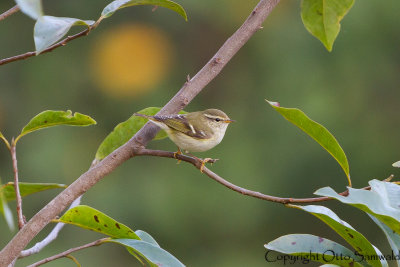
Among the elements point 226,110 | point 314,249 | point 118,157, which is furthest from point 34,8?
point 226,110

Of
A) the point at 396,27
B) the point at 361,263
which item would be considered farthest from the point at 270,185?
the point at 361,263

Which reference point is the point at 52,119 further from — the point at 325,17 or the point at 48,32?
the point at 325,17

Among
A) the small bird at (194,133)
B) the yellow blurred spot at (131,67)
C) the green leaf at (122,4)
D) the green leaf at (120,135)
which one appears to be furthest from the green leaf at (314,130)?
the yellow blurred spot at (131,67)

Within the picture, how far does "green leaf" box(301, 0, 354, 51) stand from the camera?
4.02ft

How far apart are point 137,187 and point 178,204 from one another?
357 mm

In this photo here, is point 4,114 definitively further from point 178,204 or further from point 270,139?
point 270,139

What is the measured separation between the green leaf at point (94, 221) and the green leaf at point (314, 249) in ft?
0.89

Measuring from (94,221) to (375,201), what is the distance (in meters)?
0.52

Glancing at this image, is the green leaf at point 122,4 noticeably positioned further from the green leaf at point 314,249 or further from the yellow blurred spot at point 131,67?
the yellow blurred spot at point 131,67

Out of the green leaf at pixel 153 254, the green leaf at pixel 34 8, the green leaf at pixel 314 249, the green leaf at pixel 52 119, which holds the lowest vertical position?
the green leaf at pixel 153 254

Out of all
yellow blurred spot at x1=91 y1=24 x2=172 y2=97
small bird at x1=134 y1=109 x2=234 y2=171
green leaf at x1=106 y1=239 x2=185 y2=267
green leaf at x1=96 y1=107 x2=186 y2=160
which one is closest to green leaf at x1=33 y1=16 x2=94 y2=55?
green leaf at x1=106 y1=239 x2=185 y2=267

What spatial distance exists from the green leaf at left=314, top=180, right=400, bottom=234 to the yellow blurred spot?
3.95 meters

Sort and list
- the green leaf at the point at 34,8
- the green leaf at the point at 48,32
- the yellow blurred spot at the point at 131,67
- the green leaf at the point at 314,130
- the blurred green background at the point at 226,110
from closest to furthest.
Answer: the green leaf at the point at 34,8 → the green leaf at the point at 48,32 → the green leaf at the point at 314,130 → the blurred green background at the point at 226,110 → the yellow blurred spot at the point at 131,67

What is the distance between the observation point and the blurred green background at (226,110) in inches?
177
